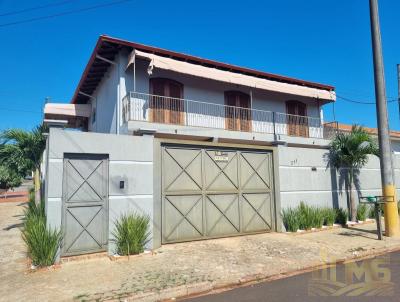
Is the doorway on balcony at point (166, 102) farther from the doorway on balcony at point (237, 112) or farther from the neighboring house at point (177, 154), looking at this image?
the doorway on balcony at point (237, 112)

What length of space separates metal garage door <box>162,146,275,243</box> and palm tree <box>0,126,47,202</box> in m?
5.80

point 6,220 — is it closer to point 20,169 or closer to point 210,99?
point 20,169

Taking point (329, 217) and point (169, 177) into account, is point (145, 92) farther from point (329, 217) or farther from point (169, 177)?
point (329, 217)

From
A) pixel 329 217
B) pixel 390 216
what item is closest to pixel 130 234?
pixel 329 217

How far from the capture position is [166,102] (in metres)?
13.7

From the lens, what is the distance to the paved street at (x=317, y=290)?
509cm

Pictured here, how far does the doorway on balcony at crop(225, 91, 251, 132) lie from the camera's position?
50.3ft

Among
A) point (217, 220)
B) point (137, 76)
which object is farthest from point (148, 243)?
point (137, 76)

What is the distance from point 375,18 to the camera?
10.8 meters

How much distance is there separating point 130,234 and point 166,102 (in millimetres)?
6980

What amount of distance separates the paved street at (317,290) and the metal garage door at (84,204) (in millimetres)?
3577

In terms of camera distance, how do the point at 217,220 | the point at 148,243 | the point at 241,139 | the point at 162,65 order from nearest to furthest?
the point at 148,243 < the point at 217,220 < the point at 162,65 < the point at 241,139

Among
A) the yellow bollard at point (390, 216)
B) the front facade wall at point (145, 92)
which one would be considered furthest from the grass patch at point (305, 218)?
the front facade wall at point (145, 92)

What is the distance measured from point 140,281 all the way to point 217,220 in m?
4.34
